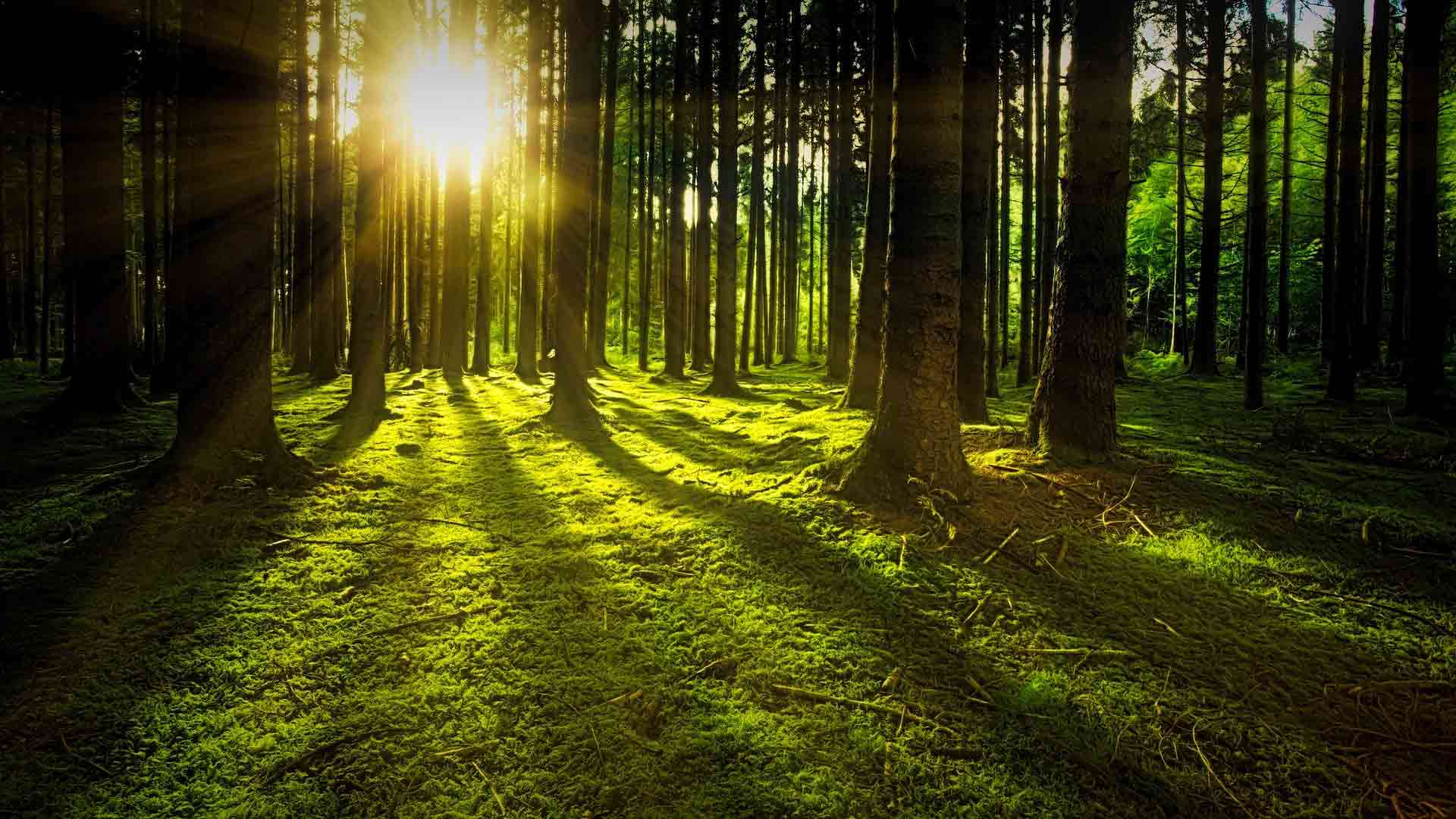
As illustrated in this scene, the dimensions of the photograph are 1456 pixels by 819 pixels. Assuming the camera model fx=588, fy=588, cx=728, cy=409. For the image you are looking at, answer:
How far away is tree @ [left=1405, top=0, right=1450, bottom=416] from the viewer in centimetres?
748

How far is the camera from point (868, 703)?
97.1 inches

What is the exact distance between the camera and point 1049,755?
2184 millimetres

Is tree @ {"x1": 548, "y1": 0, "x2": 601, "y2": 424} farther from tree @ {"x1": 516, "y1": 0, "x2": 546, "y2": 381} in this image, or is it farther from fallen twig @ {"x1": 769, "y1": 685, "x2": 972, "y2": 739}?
fallen twig @ {"x1": 769, "y1": 685, "x2": 972, "y2": 739}

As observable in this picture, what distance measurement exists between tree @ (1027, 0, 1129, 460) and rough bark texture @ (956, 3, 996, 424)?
2.81m

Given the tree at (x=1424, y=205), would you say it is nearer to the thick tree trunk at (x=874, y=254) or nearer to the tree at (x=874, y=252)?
the thick tree trunk at (x=874, y=254)

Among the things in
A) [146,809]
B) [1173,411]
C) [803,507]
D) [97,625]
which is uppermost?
[1173,411]

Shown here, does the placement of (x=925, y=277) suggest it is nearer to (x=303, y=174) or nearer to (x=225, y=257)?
(x=225, y=257)

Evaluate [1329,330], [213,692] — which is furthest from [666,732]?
[1329,330]

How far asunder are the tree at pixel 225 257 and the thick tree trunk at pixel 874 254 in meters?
7.06

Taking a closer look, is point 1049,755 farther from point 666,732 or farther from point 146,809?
point 146,809

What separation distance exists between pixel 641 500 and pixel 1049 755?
3620mm

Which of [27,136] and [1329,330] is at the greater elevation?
[27,136]

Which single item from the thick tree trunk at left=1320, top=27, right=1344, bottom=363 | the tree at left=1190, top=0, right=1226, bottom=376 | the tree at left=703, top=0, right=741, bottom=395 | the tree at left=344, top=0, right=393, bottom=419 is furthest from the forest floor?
the thick tree trunk at left=1320, top=27, right=1344, bottom=363

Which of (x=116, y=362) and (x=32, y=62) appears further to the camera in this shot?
(x=32, y=62)
